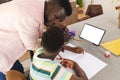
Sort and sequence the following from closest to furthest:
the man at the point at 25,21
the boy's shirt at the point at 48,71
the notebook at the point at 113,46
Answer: the boy's shirt at the point at 48,71 → the man at the point at 25,21 → the notebook at the point at 113,46

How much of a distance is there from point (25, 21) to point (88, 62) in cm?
52

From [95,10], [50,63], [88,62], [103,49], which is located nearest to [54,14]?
[50,63]

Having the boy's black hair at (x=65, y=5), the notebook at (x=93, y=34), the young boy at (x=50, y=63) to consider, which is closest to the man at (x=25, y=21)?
the boy's black hair at (x=65, y=5)

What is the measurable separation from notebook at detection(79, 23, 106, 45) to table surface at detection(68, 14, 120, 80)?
36mm

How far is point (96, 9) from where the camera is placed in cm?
271

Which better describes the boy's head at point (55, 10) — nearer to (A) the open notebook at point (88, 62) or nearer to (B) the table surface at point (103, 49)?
(A) the open notebook at point (88, 62)

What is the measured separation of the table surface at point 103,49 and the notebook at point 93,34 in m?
0.04

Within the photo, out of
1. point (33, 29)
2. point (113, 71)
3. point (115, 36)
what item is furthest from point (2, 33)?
point (115, 36)

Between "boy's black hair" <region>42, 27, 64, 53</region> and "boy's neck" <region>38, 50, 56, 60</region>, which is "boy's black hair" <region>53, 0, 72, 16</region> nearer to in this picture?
"boy's black hair" <region>42, 27, 64, 53</region>

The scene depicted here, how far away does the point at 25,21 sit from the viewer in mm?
1207

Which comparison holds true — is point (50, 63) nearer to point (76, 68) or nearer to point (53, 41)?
point (53, 41)

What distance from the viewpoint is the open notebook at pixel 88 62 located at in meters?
1.31

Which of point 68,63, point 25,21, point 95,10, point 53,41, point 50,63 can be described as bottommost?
point 95,10

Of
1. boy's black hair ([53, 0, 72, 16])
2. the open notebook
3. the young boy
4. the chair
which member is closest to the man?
boy's black hair ([53, 0, 72, 16])
